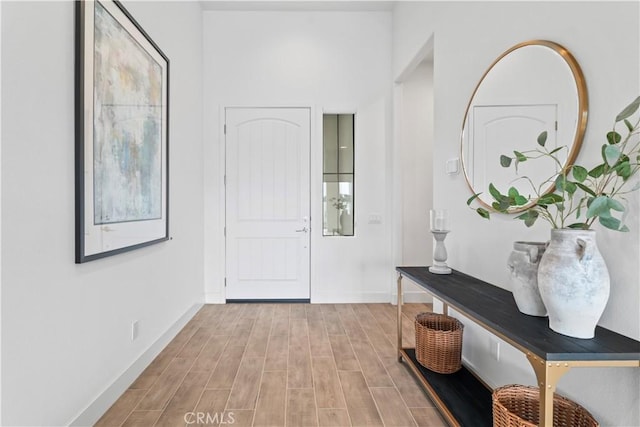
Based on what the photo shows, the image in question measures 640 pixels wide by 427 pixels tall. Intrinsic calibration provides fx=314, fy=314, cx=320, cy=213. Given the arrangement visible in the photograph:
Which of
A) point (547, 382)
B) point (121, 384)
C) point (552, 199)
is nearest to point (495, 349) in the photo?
point (547, 382)

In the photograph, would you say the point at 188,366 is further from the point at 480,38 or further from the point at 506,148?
the point at 480,38

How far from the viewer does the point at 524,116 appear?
156 cm

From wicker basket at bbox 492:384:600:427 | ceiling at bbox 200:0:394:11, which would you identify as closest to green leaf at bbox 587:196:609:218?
wicker basket at bbox 492:384:600:427

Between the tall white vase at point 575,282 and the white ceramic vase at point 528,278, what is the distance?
0.52 feet

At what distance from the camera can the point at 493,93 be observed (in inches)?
71.4

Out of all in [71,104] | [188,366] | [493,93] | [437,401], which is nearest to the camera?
[71,104]

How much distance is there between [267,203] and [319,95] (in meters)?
1.41

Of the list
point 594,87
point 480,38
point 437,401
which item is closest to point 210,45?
point 480,38

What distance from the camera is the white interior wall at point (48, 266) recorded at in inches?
47.2

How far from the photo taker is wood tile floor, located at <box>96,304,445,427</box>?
1728 millimetres

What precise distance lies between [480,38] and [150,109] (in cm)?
231

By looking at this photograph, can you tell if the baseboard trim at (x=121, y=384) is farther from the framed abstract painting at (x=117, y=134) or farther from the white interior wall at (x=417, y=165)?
the white interior wall at (x=417, y=165)

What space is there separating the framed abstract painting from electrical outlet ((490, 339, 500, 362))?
227 cm

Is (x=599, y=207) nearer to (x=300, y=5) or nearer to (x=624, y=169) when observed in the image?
(x=624, y=169)
